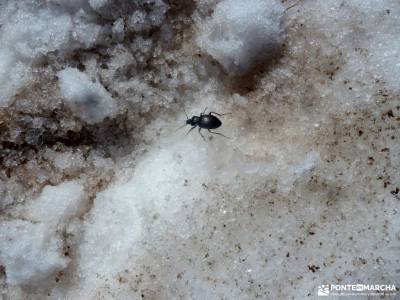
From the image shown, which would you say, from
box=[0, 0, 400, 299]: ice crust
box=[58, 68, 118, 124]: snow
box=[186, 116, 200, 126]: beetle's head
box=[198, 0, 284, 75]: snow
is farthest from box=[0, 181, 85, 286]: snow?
box=[198, 0, 284, 75]: snow

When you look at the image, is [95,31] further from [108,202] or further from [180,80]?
[108,202]

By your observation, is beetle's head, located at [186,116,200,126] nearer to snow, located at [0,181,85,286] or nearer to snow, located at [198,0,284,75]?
snow, located at [198,0,284,75]

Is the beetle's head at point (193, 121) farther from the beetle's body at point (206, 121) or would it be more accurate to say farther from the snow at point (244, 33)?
the snow at point (244, 33)

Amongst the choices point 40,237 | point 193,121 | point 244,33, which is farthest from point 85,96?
point 244,33

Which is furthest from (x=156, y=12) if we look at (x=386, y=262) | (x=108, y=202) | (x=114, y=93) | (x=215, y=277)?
(x=386, y=262)

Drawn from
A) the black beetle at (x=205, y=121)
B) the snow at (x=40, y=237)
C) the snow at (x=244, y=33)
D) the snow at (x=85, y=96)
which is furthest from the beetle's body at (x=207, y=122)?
the snow at (x=40, y=237)

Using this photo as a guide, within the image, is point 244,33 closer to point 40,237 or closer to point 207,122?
point 207,122
